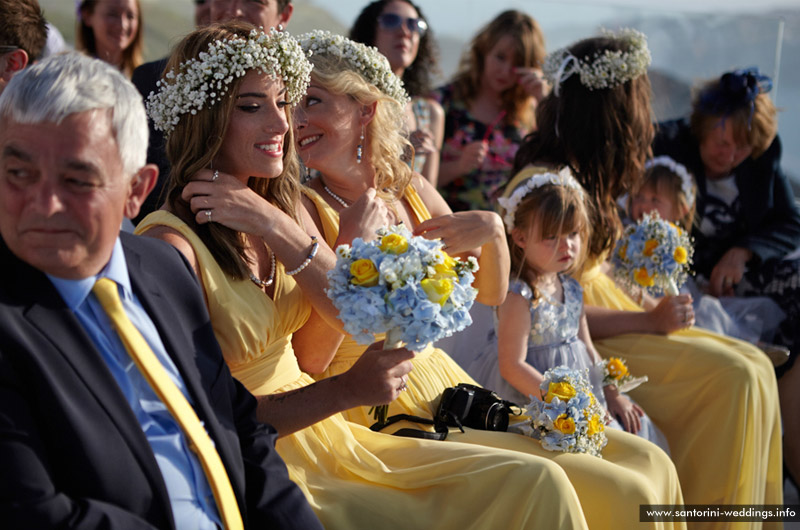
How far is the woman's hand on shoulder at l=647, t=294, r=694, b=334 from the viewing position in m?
4.21

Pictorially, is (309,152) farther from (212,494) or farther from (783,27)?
(783,27)

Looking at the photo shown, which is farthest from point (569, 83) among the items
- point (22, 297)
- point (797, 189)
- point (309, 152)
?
point (797, 189)

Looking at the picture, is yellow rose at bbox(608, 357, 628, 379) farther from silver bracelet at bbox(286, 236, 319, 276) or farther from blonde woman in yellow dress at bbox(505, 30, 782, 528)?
silver bracelet at bbox(286, 236, 319, 276)

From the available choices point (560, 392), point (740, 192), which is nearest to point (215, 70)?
point (560, 392)

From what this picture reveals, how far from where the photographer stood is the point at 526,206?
372cm

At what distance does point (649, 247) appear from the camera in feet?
13.5

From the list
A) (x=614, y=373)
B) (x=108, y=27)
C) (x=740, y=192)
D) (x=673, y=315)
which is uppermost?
(x=108, y=27)

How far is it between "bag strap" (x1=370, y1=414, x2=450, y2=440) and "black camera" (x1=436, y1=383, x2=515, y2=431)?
0.04 m

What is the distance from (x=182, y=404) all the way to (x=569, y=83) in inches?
126

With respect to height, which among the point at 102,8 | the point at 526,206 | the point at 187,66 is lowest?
the point at 526,206

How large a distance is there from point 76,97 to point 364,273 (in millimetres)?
820

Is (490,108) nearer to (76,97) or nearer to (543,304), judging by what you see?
(543,304)

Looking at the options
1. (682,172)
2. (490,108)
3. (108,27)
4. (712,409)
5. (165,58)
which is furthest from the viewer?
(490,108)

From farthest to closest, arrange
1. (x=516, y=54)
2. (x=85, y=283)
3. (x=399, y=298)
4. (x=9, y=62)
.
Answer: (x=516, y=54) → (x=9, y=62) → (x=399, y=298) → (x=85, y=283)
